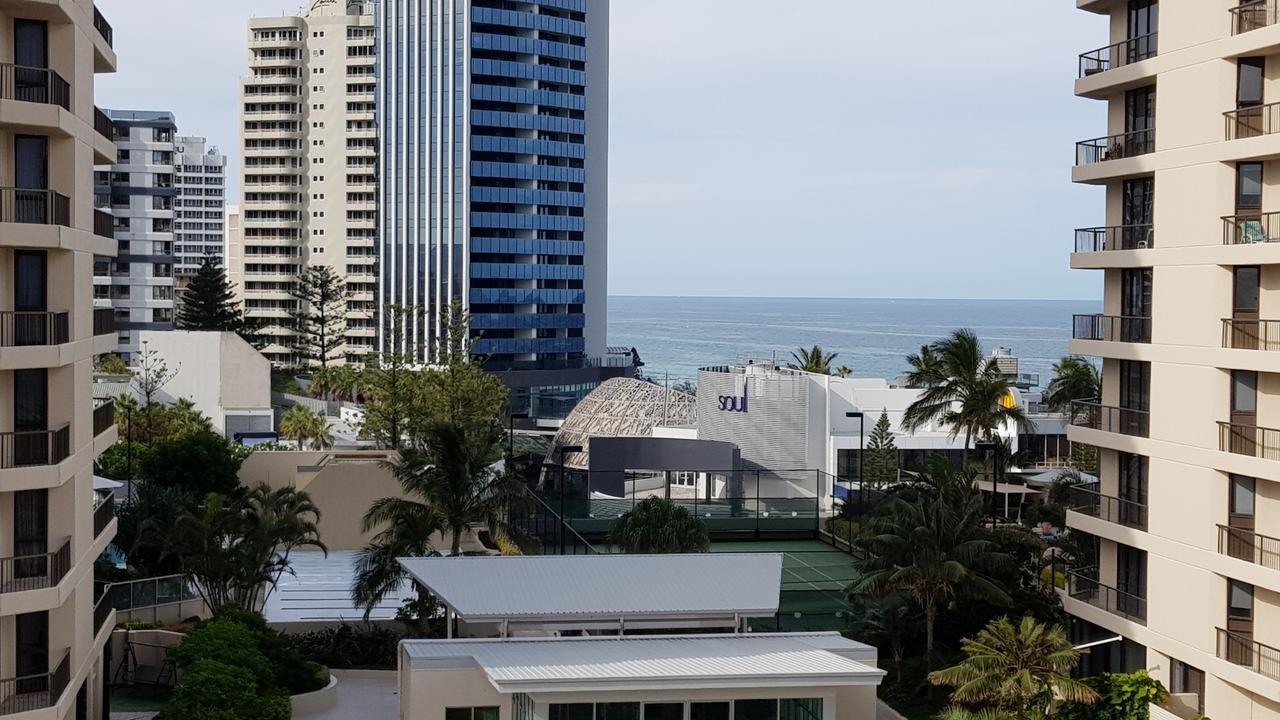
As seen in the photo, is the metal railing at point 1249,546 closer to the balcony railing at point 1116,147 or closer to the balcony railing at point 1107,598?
the balcony railing at point 1107,598

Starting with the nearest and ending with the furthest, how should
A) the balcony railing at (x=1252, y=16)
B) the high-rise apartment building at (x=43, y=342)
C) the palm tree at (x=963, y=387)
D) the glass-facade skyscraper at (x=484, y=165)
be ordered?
1. the high-rise apartment building at (x=43, y=342)
2. the balcony railing at (x=1252, y=16)
3. the palm tree at (x=963, y=387)
4. the glass-facade skyscraper at (x=484, y=165)

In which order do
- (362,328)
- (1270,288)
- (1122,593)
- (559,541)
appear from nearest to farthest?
(1270,288) < (1122,593) < (559,541) < (362,328)

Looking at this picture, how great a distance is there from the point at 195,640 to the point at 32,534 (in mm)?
5455

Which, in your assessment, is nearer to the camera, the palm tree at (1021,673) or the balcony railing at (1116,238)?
the palm tree at (1021,673)

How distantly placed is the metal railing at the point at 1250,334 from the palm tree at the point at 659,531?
1364 cm

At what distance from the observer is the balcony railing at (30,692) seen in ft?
70.7

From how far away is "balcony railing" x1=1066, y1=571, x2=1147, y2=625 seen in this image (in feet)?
94.8

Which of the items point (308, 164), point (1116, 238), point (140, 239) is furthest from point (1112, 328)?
point (308, 164)

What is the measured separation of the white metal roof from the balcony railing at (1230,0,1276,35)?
40.6 feet

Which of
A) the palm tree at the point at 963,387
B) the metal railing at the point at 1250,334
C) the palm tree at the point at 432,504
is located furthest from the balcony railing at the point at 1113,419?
the palm tree at the point at 432,504

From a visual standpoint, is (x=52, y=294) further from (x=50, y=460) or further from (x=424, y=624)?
(x=424, y=624)

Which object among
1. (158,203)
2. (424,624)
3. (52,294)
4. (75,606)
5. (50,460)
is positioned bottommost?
(424,624)

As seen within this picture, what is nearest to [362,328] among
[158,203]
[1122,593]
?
[158,203]

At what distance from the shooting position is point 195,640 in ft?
90.2
